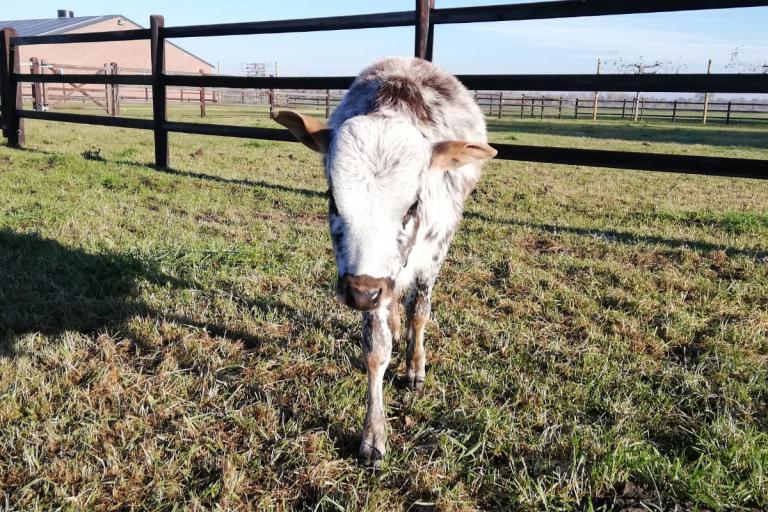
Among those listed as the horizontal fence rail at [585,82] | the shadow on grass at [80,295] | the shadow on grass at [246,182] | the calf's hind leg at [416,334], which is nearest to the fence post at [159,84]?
the shadow on grass at [246,182]

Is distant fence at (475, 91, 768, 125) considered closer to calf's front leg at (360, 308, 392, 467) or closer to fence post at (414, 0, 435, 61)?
fence post at (414, 0, 435, 61)

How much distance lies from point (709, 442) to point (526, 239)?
336 cm

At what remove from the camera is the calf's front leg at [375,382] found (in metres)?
Answer: 2.36

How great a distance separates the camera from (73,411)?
2.53m

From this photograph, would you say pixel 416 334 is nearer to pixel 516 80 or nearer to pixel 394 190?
pixel 394 190

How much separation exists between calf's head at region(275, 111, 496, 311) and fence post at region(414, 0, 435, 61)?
14.3 ft

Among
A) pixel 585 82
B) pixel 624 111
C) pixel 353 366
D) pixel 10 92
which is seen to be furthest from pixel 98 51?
pixel 353 366

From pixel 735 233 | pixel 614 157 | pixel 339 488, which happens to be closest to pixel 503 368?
pixel 339 488

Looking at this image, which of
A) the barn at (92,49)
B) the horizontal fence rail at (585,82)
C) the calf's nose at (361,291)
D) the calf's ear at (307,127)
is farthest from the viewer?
the barn at (92,49)

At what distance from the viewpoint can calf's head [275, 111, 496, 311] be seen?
2.03 m

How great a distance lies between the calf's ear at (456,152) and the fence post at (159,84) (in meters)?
7.29

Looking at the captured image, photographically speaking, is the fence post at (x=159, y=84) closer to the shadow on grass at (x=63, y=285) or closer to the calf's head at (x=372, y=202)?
the shadow on grass at (x=63, y=285)

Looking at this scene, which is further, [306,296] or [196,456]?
[306,296]

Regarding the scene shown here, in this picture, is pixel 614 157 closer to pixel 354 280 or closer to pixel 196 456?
pixel 354 280
